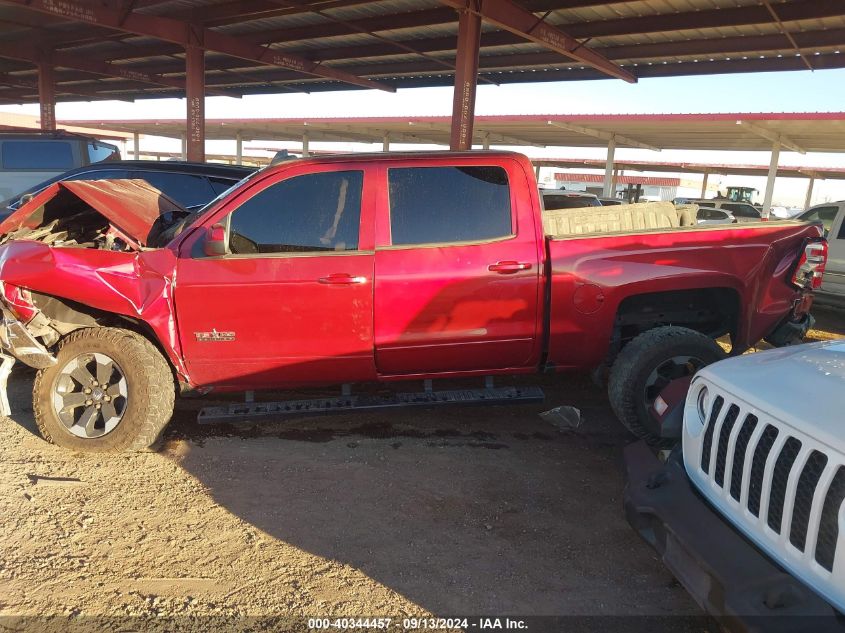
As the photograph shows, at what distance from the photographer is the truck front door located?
12.3 ft

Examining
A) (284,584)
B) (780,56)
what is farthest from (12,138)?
(780,56)

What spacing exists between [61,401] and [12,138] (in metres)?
10.1

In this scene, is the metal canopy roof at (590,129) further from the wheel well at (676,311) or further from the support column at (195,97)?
the wheel well at (676,311)

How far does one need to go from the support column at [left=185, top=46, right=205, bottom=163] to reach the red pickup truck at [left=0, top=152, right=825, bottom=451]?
1410 cm

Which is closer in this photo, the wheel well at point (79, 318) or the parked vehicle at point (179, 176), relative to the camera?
the wheel well at point (79, 318)

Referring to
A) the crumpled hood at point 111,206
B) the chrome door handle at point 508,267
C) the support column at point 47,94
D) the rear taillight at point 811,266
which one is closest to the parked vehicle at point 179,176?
the crumpled hood at point 111,206

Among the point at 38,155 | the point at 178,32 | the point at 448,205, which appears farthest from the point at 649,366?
the point at 178,32

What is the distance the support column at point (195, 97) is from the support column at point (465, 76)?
8.00 m

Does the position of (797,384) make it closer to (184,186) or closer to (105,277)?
(105,277)

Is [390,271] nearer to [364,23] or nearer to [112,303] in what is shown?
[112,303]

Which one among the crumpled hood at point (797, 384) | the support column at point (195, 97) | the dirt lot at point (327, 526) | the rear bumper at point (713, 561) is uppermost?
the support column at point (195, 97)

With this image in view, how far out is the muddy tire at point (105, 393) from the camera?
3.73 metres

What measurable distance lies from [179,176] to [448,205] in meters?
4.89

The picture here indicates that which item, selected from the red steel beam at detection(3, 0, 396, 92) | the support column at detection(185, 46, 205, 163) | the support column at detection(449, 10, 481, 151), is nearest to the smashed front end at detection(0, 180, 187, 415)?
the support column at detection(449, 10, 481, 151)
